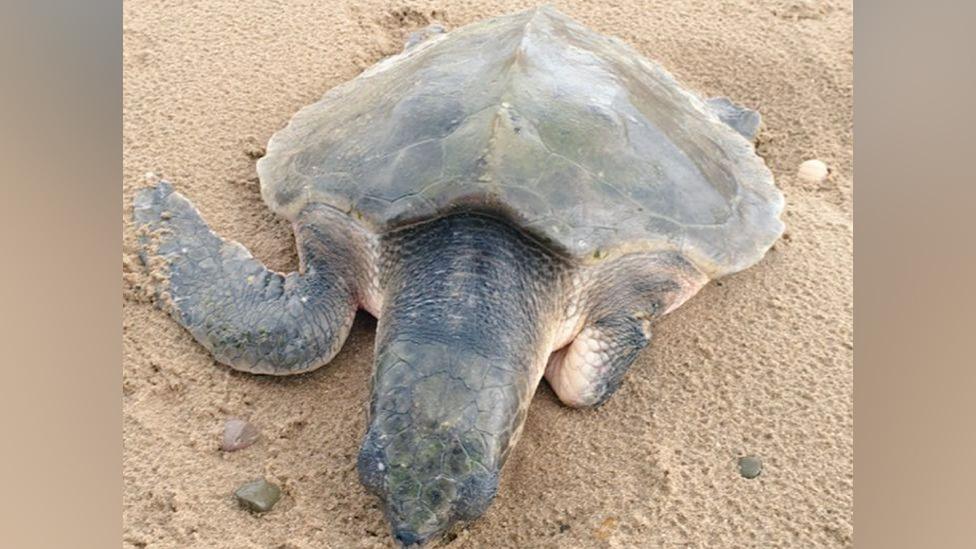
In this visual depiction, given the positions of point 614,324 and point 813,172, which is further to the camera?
point 813,172

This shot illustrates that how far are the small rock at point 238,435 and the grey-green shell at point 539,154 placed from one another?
580 mm

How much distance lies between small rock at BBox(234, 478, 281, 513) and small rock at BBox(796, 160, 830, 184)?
1954 mm

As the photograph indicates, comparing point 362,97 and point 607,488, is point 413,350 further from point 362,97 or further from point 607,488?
point 362,97

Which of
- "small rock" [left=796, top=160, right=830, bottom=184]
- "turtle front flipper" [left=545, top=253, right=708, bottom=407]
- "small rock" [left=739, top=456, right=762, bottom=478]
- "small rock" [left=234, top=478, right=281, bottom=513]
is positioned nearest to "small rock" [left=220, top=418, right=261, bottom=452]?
"small rock" [left=234, top=478, right=281, bottom=513]

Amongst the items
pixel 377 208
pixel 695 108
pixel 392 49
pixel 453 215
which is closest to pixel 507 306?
pixel 453 215

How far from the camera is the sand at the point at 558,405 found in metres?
1.82

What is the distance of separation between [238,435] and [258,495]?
0.65 ft

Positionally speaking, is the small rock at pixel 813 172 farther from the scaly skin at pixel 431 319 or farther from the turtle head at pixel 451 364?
the turtle head at pixel 451 364

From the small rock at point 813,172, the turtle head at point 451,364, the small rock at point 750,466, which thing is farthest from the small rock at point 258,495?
the small rock at point 813,172

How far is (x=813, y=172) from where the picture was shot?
2711mm

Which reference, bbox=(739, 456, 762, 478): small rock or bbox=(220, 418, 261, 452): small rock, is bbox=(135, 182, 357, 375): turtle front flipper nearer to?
bbox=(220, 418, 261, 452): small rock

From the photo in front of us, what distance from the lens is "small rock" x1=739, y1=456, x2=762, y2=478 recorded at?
192cm

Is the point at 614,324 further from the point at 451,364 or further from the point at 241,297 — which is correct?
the point at 241,297

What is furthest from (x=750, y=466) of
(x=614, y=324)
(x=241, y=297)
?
(x=241, y=297)
